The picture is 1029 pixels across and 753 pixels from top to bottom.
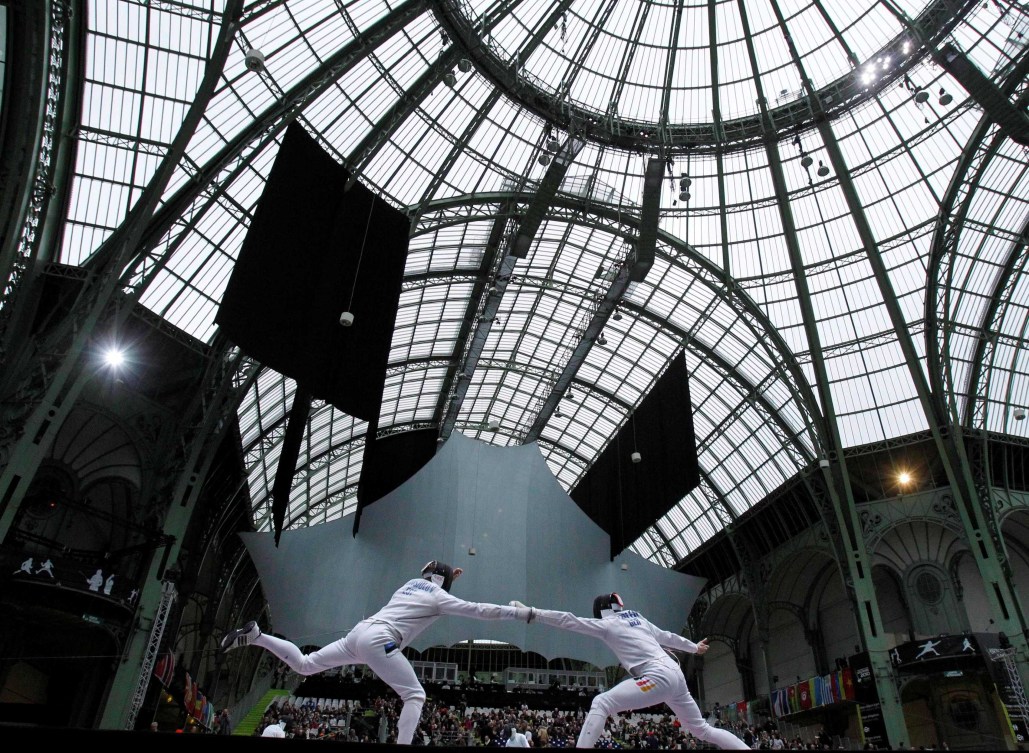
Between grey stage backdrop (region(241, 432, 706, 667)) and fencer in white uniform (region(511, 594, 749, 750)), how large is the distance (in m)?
15.1

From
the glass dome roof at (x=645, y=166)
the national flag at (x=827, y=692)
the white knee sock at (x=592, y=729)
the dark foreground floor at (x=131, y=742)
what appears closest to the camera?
the dark foreground floor at (x=131, y=742)

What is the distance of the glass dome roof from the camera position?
962 inches

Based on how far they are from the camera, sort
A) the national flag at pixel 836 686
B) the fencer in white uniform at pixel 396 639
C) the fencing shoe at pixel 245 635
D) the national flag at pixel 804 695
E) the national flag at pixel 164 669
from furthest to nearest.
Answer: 1. the national flag at pixel 804 695
2. the national flag at pixel 836 686
3. the national flag at pixel 164 669
4. the fencing shoe at pixel 245 635
5. the fencer in white uniform at pixel 396 639

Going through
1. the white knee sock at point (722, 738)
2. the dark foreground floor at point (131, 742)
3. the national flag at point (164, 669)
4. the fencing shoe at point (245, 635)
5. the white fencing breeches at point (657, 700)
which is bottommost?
the dark foreground floor at point (131, 742)

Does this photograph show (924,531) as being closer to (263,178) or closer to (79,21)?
(263,178)

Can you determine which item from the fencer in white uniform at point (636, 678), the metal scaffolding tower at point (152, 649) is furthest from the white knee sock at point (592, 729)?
the metal scaffolding tower at point (152, 649)

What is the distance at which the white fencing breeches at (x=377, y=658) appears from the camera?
8680mm

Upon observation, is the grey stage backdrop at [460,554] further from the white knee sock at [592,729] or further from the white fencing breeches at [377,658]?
the white knee sock at [592,729]

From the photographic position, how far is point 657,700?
876 centimetres

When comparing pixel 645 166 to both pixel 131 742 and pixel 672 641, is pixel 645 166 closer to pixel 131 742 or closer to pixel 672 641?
pixel 672 641

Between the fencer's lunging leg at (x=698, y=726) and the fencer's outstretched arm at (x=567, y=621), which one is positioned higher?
the fencer's outstretched arm at (x=567, y=621)

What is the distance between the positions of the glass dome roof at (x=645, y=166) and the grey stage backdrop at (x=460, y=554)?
36.3ft

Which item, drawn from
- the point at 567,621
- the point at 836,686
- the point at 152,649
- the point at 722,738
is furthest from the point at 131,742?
the point at 836,686

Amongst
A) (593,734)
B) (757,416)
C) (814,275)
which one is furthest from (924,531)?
(593,734)
